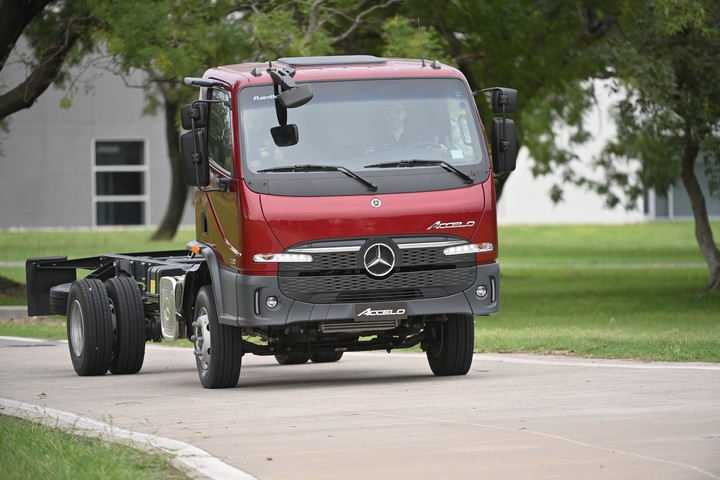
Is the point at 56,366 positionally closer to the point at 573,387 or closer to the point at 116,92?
the point at 573,387

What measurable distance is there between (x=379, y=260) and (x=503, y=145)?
4.72ft

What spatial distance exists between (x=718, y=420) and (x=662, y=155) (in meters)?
20.2

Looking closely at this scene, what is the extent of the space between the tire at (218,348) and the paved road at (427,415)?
0.18 meters

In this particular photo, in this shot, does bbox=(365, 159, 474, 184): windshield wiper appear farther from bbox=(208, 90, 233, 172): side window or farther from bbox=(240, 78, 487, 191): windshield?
bbox=(208, 90, 233, 172): side window

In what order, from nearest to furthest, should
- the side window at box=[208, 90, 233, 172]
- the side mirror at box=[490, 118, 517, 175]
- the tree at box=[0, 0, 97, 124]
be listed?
the side window at box=[208, 90, 233, 172] → the side mirror at box=[490, 118, 517, 175] → the tree at box=[0, 0, 97, 124]

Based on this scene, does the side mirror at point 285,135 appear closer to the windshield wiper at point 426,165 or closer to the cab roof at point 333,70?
the cab roof at point 333,70

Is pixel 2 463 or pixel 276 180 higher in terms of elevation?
pixel 276 180

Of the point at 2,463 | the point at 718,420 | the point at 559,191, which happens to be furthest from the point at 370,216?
the point at 559,191

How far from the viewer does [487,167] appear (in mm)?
13023

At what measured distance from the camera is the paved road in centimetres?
858

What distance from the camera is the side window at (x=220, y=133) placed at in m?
13.0

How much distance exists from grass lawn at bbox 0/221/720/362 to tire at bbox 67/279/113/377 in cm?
397

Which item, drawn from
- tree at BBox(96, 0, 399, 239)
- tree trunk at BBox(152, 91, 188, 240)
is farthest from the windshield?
tree trunk at BBox(152, 91, 188, 240)

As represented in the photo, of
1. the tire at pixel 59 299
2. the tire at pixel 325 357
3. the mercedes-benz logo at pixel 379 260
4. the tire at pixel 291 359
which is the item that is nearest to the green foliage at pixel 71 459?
the mercedes-benz logo at pixel 379 260
